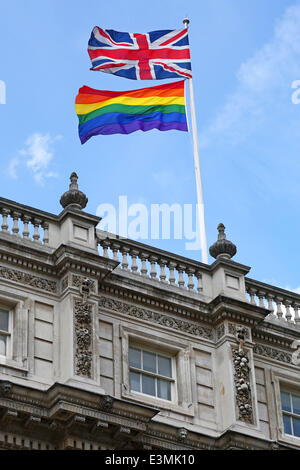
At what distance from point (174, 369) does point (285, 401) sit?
2995 mm

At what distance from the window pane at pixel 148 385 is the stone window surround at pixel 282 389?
10.4 ft

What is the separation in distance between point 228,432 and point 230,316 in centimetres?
339

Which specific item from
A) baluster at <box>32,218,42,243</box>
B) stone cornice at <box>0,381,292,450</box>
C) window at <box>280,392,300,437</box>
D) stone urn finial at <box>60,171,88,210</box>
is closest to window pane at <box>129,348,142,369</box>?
stone cornice at <box>0,381,292,450</box>

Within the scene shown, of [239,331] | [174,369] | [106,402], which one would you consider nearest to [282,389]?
[239,331]

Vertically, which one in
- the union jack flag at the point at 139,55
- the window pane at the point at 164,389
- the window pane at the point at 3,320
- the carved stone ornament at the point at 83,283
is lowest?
the window pane at the point at 164,389

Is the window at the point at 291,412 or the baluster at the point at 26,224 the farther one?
the window at the point at 291,412

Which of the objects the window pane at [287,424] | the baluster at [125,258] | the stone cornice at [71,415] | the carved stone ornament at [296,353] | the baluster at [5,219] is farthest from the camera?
the carved stone ornament at [296,353]

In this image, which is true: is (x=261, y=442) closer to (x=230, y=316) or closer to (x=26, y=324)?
(x=230, y=316)

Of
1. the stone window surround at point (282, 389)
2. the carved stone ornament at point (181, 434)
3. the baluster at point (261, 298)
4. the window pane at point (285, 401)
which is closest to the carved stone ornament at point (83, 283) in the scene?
the carved stone ornament at point (181, 434)

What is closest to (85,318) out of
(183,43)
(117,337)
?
(117,337)

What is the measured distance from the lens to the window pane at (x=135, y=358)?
33.0 m

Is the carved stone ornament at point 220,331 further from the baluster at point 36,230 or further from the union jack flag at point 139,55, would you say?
the union jack flag at point 139,55

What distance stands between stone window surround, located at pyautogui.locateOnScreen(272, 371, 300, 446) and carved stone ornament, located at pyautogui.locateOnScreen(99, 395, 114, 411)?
4.91 meters

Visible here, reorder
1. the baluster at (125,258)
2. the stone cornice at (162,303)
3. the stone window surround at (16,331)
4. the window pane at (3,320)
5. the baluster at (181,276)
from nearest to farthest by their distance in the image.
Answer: the stone window surround at (16,331), the window pane at (3,320), the stone cornice at (162,303), the baluster at (125,258), the baluster at (181,276)
